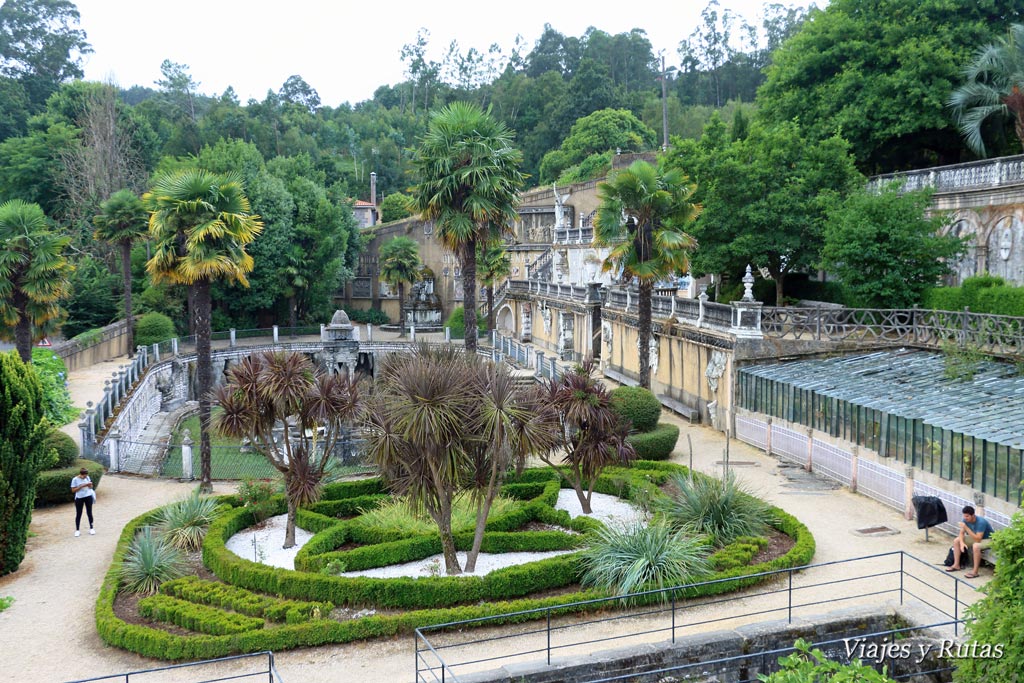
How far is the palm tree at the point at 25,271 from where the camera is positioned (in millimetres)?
31812

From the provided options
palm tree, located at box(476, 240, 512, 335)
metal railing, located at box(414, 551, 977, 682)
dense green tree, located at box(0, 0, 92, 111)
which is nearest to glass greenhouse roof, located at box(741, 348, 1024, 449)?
metal railing, located at box(414, 551, 977, 682)

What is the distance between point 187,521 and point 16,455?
3.85 m

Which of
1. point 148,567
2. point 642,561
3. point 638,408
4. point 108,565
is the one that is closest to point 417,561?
point 642,561

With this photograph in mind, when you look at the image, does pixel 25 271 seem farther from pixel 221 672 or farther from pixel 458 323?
pixel 458 323

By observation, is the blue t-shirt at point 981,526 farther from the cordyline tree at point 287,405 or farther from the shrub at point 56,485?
the shrub at point 56,485

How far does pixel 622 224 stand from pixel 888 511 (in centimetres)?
1322

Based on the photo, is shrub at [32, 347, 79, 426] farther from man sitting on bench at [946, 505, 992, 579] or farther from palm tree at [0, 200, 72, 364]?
man sitting on bench at [946, 505, 992, 579]

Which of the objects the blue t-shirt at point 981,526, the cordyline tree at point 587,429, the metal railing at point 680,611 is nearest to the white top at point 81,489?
the metal railing at point 680,611

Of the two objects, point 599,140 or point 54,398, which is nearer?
point 54,398

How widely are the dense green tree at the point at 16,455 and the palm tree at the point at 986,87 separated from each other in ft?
115

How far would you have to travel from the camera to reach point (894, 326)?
90.8 feet

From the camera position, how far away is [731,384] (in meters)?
29.5

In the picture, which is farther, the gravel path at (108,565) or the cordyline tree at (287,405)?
the cordyline tree at (287,405)

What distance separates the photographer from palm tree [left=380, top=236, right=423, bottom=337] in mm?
61750
